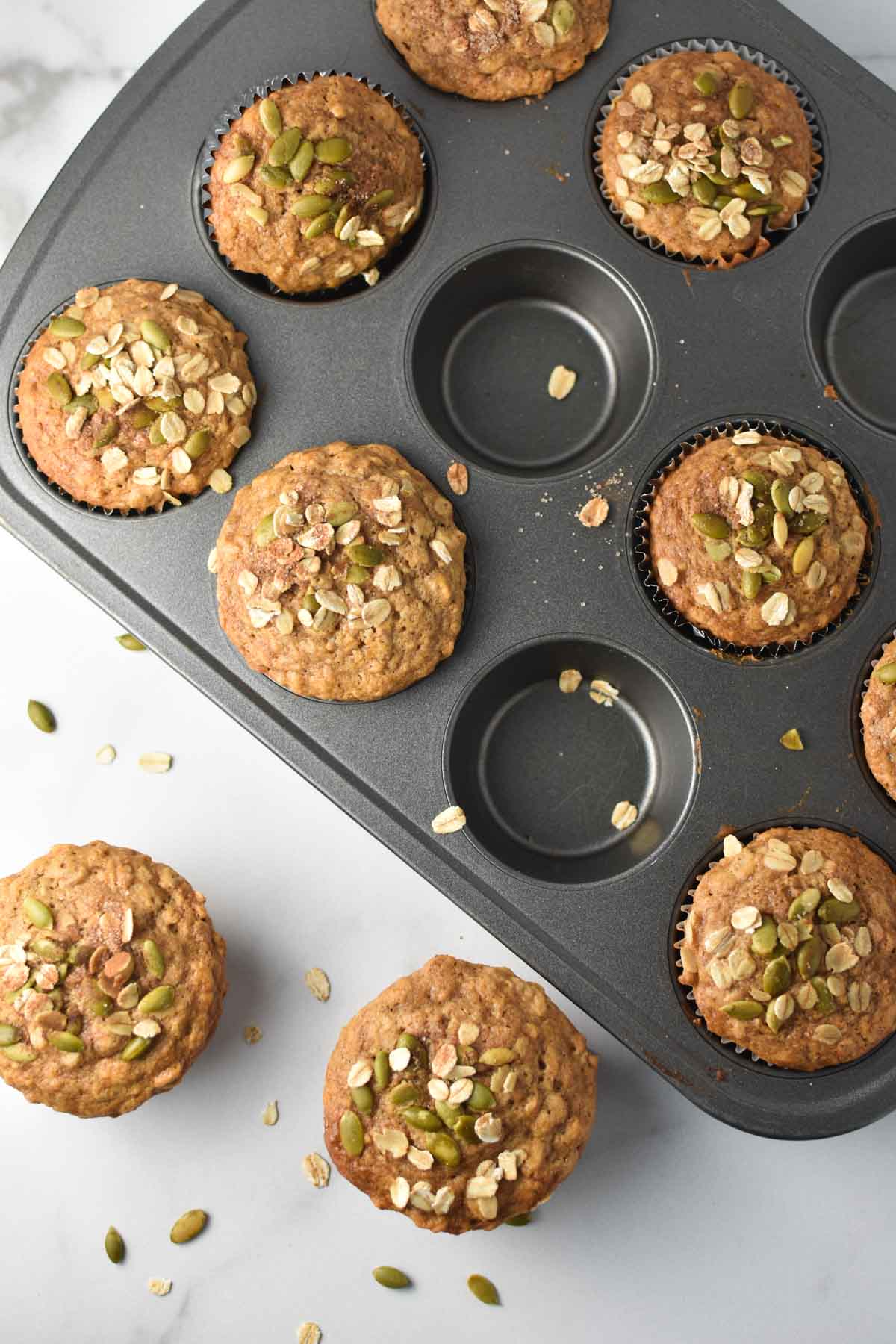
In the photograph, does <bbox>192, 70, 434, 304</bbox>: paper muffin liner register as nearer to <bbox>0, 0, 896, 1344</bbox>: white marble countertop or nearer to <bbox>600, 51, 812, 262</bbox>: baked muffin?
<bbox>600, 51, 812, 262</bbox>: baked muffin

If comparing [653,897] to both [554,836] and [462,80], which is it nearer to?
[554,836]

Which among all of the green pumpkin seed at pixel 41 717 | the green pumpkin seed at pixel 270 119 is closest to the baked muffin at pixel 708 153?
the green pumpkin seed at pixel 270 119

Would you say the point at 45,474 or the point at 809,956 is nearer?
the point at 809,956

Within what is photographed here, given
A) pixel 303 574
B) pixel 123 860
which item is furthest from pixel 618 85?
pixel 123 860

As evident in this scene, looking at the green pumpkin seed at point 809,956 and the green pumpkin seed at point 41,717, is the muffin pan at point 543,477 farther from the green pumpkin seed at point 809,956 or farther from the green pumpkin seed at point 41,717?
the green pumpkin seed at point 41,717

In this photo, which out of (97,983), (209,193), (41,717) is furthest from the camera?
(41,717)

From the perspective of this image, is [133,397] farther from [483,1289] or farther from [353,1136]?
[483,1289]

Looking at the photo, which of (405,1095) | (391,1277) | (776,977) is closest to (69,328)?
(405,1095)
